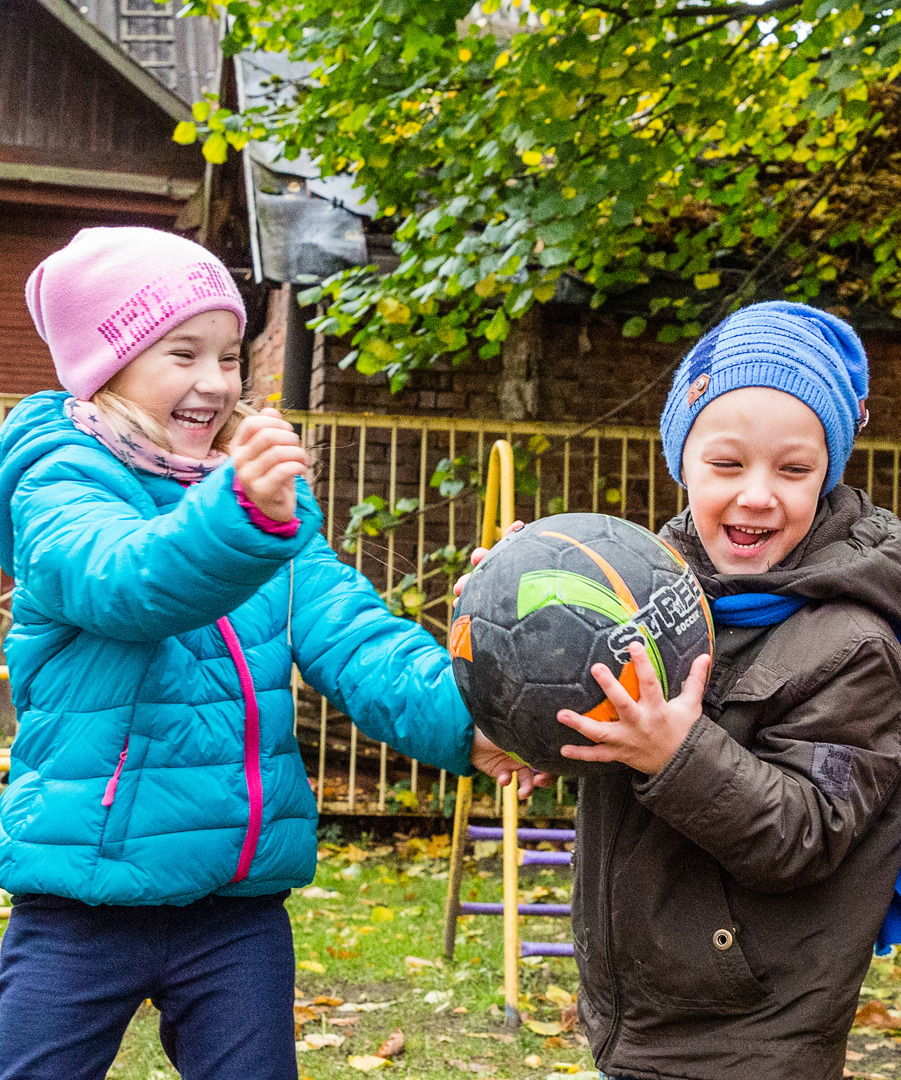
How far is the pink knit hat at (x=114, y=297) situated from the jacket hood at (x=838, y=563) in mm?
1059

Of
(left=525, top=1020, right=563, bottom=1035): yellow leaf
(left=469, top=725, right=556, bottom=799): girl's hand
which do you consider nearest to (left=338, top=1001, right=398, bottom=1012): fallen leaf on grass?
(left=525, top=1020, right=563, bottom=1035): yellow leaf

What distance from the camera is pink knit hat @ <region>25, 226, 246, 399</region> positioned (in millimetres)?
2004

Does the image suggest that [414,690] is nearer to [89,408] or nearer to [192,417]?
[192,417]

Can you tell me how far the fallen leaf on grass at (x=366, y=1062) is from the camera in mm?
3525

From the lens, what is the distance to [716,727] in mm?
1650

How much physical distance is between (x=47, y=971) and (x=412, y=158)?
4101 mm

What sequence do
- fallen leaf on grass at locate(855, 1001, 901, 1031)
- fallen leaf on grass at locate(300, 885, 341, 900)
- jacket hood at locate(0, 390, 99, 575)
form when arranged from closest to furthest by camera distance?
jacket hood at locate(0, 390, 99, 575), fallen leaf on grass at locate(855, 1001, 901, 1031), fallen leaf on grass at locate(300, 885, 341, 900)

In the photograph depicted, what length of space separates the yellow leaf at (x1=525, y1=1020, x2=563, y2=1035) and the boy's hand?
2634 mm

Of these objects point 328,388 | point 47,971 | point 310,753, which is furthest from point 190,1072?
point 328,388

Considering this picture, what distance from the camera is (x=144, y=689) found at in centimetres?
185

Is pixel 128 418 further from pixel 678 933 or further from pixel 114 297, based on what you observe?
pixel 678 933

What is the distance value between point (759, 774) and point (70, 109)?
455 inches

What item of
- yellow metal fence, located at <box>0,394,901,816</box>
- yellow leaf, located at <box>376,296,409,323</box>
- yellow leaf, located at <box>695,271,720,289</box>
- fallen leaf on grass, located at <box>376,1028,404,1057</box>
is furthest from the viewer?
yellow metal fence, located at <box>0,394,901,816</box>

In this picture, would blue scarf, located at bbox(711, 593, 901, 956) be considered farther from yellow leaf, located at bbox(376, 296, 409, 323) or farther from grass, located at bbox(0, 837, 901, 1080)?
yellow leaf, located at bbox(376, 296, 409, 323)
